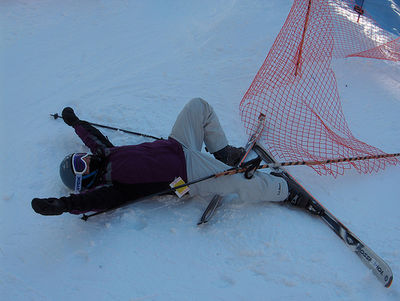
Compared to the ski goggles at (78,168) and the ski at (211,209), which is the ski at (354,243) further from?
the ski goggles at (78,168)

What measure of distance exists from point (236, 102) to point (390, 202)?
209 centimetres

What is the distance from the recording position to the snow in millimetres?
2188

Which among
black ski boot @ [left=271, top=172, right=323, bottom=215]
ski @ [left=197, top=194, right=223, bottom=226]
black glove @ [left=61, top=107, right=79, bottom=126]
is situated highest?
black glove @ [left=61, top=107, right=79, bottom=126]

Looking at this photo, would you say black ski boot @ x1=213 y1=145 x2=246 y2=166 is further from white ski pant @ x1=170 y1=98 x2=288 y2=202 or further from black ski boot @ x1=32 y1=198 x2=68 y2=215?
black ski boot @ x1=32 y1=198 x2=68 y2=215

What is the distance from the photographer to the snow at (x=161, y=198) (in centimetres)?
219

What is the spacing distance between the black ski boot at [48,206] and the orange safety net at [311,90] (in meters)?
2.18

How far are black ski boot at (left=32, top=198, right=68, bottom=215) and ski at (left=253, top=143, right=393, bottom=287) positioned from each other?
1.97 meters

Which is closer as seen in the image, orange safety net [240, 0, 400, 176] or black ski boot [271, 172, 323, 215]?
black ski boot [271, 172, 323, 215]

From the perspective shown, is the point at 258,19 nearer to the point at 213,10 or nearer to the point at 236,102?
the point at 213,10

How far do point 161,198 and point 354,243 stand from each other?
5.33 ft

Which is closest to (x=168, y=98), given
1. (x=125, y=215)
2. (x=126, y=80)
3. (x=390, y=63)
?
(x=126, y=80)

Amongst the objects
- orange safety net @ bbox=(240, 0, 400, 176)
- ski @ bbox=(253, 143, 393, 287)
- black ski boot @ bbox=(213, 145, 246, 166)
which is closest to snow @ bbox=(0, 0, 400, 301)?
ski @ bbox=(253, 143, 393, 287)

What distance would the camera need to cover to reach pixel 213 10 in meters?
5.83

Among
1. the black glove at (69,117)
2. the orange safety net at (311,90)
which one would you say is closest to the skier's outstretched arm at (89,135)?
the black glove at (69,117)
